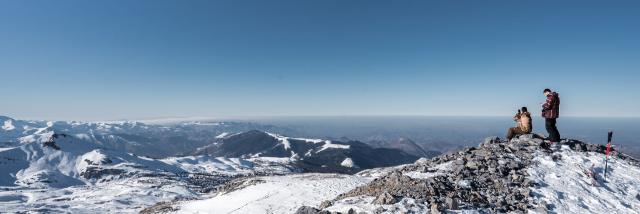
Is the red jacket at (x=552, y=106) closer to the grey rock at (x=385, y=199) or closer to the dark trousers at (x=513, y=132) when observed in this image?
the dark trousers at (x=513, y=132)

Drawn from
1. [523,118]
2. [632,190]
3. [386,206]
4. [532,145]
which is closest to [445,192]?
[386,206]

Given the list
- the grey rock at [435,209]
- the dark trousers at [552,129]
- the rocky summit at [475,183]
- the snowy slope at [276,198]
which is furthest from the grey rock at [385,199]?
the dark trousers at [552,129]

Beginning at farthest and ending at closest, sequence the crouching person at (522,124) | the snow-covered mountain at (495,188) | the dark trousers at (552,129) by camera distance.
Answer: the crouching person at (522,124) → the dark trousers at (552,129) → the snow-covered mountain at (495,188)

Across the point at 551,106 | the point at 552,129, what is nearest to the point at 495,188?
the point at 551,106

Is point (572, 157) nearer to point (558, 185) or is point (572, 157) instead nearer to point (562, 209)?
point (558, 185)

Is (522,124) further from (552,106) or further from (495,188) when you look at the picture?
(495,188)

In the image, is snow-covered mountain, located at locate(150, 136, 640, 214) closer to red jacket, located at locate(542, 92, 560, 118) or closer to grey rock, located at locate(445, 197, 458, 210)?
grey rock, located at locate(445, 197, 458, 210)
